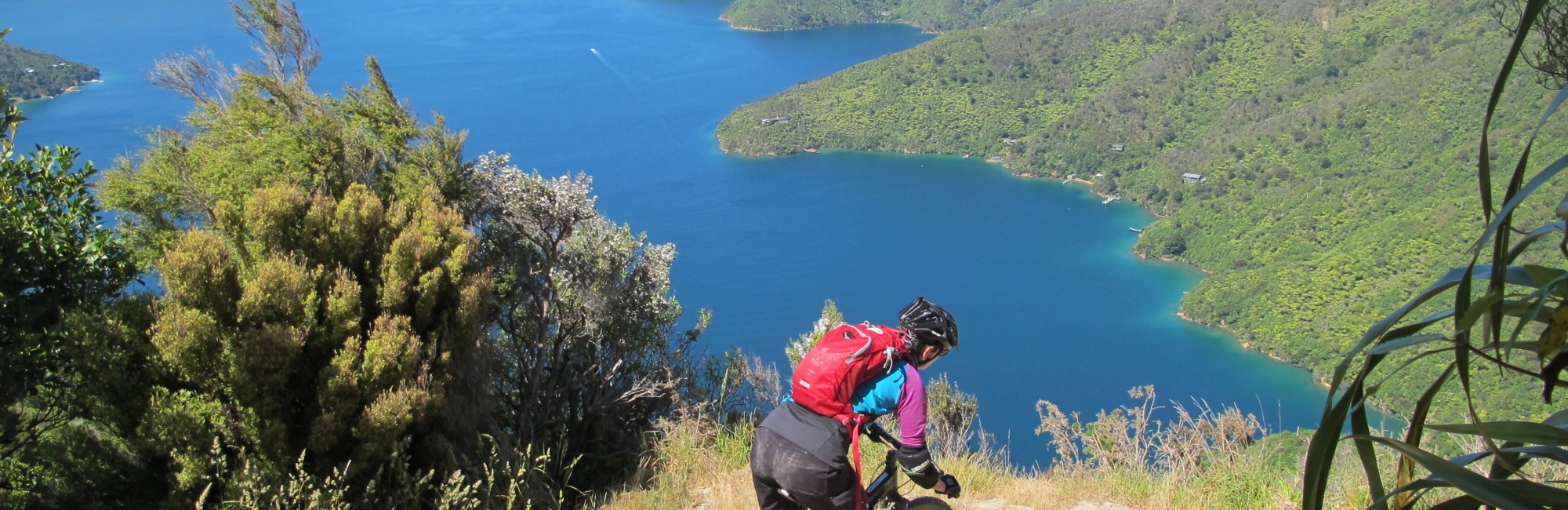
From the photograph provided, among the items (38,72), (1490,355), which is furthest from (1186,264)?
(38,72)

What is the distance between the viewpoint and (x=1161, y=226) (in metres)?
49.2

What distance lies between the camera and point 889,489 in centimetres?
267

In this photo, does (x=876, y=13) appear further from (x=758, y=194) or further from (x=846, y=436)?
(x=846, y=436)

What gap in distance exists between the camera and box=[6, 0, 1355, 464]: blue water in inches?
1433

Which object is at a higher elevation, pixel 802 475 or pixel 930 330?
pixel 930 330

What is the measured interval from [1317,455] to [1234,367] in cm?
3894

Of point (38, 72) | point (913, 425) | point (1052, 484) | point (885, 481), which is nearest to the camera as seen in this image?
point (913, 425)

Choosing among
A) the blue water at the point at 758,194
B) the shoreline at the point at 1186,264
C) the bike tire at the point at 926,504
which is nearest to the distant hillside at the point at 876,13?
the blue water at the point at 758,194

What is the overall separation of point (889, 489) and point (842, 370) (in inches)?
18.3

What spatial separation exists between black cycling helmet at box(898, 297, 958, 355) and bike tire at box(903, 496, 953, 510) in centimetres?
48

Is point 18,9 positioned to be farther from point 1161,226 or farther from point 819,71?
point 1161,226

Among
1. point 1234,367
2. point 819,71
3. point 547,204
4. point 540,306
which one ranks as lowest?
point 1234,367

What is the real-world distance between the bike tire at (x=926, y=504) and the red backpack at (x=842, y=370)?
1.56ft

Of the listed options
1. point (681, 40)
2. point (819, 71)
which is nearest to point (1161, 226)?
point (819, 71)
